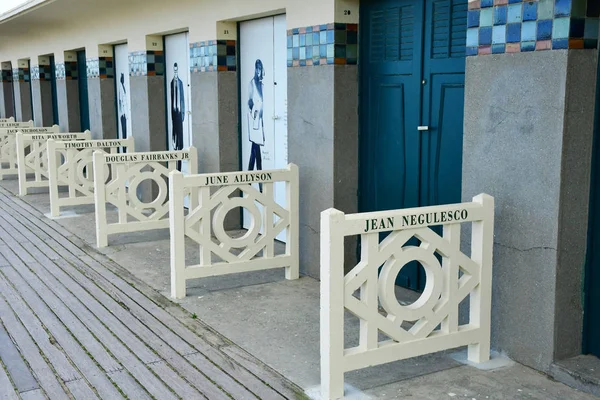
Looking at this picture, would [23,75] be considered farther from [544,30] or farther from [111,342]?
[544,30]

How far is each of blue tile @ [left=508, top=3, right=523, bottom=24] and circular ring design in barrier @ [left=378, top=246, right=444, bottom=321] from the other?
48.9 inches

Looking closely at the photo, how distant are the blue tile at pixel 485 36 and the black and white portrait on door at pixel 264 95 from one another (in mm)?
2730

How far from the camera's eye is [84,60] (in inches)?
457

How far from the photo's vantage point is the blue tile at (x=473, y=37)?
3984mm

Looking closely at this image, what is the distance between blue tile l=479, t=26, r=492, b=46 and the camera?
12.8 ft

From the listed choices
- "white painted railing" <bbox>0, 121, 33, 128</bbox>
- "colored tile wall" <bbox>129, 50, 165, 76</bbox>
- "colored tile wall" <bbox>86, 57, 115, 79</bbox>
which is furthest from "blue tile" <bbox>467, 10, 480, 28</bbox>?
"white painted railing" <bbox>0, 121, 33, 128</bbox>

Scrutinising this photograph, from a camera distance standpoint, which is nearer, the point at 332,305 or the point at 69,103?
the point at 332,305

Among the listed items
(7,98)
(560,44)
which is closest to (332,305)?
(560,44)

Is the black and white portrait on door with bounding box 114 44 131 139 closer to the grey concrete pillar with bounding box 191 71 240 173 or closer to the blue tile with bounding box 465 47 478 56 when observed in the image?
the grey concrete pillar with bounding box 191 71 240 173

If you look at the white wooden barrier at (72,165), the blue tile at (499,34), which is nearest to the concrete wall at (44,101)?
the white wooden barrier at (72,165)

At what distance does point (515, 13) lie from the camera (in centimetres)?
371

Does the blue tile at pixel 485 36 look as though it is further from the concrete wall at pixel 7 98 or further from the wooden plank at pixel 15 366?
the concrete wall at pixel 7 98

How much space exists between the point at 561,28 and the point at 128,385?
2.70 metres

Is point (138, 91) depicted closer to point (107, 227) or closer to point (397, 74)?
point (107, 227)
